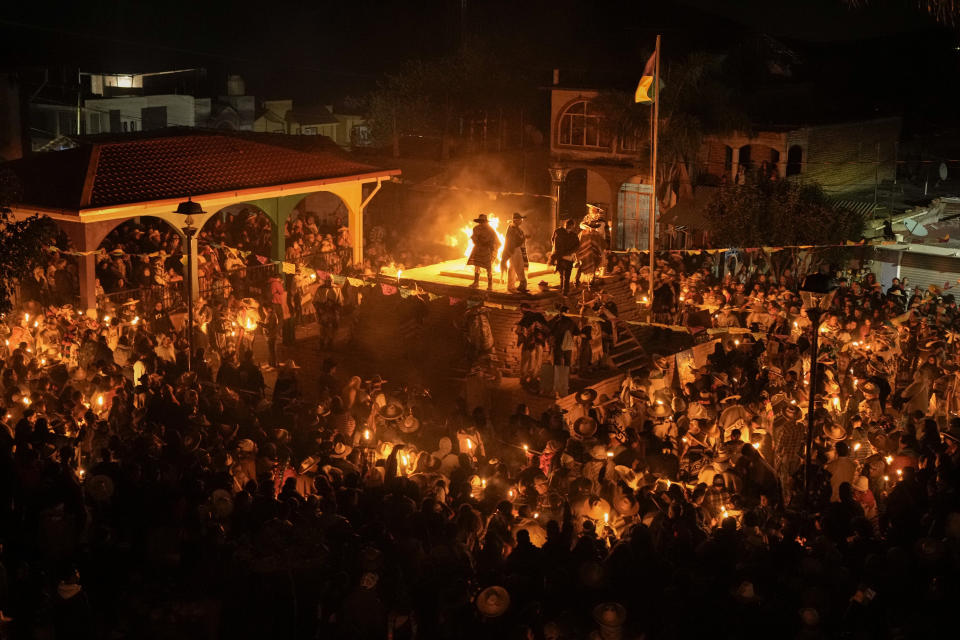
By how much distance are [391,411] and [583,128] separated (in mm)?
20488

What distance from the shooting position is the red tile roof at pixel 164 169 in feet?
69.8

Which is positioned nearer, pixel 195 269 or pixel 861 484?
pixel 861 484

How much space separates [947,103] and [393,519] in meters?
34.7

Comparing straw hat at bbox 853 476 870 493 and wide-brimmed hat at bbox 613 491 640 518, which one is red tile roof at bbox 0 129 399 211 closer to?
wide-brimmed hat at bbox 613 491 640 518

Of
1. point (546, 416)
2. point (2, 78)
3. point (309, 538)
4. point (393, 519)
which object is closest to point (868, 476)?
point (546, 416)

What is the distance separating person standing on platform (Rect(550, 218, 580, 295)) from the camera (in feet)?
72.6

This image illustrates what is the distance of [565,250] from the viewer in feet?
72.7

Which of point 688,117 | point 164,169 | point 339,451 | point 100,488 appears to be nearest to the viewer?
point 100,488

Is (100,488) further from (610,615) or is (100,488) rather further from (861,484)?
(861,484)

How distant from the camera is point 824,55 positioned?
128 ft

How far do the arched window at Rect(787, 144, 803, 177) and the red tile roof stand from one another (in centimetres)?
1142

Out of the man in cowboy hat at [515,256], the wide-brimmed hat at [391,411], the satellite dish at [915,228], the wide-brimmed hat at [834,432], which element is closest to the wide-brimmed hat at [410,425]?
the wide-brimmed hat at [391,411]

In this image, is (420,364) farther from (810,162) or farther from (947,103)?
(947,103)

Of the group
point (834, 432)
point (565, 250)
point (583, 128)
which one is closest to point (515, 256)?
point (565, 250)
